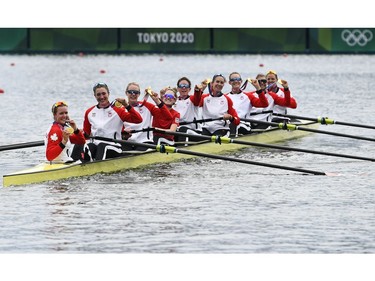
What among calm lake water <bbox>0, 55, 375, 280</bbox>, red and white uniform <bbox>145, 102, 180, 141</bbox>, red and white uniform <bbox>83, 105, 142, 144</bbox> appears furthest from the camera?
red and white uniform <bbox>145, 102, 180, 141</bbox>

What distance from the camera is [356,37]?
58.7m

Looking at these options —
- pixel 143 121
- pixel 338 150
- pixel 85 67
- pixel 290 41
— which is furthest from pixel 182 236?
pixel 290 41

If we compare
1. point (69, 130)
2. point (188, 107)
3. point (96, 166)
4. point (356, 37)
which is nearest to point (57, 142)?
point (69, 130)

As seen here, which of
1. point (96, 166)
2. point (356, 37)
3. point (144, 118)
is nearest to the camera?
point (96, 166)

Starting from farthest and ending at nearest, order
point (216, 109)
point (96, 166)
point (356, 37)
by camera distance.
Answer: point (356, 37) → point (216, 109) → point (96, 166)

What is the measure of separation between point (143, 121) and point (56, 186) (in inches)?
119

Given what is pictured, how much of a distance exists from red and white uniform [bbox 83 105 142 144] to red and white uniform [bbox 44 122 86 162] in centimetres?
69

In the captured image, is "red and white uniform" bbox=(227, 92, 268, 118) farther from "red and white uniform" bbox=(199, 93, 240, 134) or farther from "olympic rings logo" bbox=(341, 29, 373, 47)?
"olympic rings logo" bbox=(341, 29, 373, 47)

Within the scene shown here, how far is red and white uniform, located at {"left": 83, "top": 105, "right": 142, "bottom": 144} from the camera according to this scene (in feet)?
65.7

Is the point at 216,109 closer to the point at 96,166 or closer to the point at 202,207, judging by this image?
the point at 96,166

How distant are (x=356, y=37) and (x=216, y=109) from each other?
3609 centimetres

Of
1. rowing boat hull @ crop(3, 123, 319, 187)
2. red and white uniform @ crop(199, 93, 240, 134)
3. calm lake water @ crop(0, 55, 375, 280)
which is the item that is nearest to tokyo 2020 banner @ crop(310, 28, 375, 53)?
calm lake water @ crop(0, 55, 375, 280)

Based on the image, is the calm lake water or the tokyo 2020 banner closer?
the calm lake water

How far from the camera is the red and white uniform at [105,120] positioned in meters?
20.0
